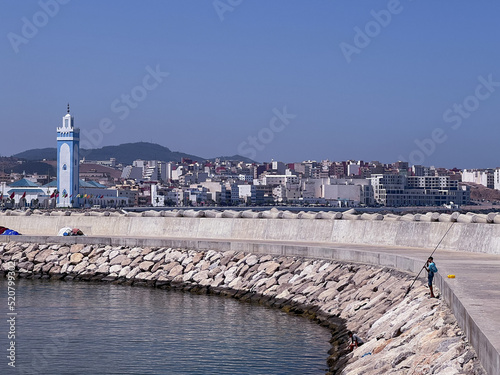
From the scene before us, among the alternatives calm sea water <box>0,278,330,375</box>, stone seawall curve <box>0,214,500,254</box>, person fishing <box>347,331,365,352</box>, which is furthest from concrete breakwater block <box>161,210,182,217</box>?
person fishing <box>347,331,365,352</box>

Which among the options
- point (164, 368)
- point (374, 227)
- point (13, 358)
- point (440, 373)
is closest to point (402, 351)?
point (440, 373)

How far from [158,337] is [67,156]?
439 feet

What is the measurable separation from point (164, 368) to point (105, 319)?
256 inches

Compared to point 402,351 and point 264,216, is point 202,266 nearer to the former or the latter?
point 264,216

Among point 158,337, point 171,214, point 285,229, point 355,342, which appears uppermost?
point 171,214

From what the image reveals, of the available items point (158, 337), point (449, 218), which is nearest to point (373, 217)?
point (449, 218)

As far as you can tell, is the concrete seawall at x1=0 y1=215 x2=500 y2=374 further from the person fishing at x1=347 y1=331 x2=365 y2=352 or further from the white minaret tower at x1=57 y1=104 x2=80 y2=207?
the white minaret tower at x1=57 y1=104 x2=80 y2=207

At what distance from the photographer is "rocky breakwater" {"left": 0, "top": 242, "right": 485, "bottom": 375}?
44.3 ft

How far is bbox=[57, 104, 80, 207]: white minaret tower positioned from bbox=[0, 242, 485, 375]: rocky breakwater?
113 meters

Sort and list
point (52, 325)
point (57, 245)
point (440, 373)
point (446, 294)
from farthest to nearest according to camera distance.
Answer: point (57, 245) → point (52, 325) → point (446, 294) → point (440, 373)

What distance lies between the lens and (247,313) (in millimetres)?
24266

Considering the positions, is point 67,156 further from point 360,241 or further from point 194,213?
point 360,241

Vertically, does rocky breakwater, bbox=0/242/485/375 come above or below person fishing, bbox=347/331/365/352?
above

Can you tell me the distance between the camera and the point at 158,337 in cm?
2114
